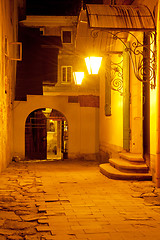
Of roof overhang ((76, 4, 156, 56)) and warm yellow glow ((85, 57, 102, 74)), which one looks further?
warm yellow glow ((85, 57, 102, 74))

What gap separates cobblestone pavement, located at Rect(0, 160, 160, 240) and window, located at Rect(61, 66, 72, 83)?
10.8 metres

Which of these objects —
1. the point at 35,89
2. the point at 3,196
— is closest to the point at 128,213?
the point at 3,196

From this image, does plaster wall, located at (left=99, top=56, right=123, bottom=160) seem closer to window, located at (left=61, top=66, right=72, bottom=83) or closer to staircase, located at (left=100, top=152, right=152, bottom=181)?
staircase, located at (left=100, top=152, right=152, bottom=181)

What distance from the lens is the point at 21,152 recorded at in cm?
1914

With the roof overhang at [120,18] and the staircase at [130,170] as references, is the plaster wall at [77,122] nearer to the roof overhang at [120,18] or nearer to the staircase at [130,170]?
the staircase at [130,170]

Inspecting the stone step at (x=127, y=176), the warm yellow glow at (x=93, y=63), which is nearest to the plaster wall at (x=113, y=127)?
the warm yellow glow at (x=93, y=63)

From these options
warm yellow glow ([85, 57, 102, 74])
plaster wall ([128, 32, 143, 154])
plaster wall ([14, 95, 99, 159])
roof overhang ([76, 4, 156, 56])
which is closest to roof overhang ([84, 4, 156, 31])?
roof overhang ([76, 4, 156, 56])

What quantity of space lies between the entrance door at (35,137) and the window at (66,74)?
2803 millimetres

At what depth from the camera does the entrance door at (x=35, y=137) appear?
2059 cm

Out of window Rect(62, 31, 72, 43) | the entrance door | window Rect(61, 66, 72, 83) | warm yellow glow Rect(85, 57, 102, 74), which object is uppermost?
window Rect(62, 31, 72, 43)

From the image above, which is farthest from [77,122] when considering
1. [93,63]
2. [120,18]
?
[120,18]

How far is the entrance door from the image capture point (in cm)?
2059

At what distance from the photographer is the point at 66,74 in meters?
19.8

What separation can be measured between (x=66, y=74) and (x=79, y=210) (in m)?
14.3
